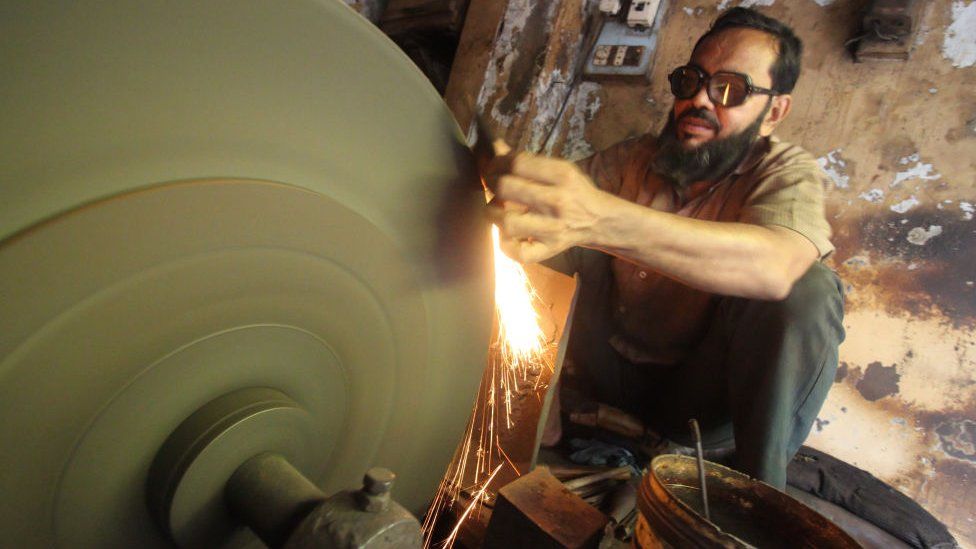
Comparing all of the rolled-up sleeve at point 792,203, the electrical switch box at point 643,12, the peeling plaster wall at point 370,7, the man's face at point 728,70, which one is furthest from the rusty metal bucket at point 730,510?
the peeling plaster wall at point 370,7

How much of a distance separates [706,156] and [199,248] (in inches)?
64.4

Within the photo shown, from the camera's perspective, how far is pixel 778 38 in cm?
179

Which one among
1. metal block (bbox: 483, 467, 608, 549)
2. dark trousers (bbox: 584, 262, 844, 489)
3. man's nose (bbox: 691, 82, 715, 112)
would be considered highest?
man's nose (bbox: 691, 82, 715, 112)

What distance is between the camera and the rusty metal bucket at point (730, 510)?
37.4 inches

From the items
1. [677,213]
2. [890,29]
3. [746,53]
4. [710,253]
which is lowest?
[710,253]

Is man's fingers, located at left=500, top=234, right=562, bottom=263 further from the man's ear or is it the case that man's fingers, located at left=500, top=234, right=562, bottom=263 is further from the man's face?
the man's ear

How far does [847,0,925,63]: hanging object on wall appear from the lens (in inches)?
76.2

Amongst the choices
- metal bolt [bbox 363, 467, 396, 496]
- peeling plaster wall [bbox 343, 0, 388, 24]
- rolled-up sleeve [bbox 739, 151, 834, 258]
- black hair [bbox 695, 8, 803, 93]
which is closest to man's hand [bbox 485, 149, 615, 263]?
metal bolt [bbox 363, 467, 396, 496]

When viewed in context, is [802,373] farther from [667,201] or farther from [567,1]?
[567,1]

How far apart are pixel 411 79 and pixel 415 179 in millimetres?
177

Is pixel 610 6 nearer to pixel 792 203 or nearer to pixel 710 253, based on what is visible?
pixel 792 203

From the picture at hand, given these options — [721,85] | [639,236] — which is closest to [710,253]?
[639,236]

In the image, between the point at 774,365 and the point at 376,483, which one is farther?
the point at 774,365

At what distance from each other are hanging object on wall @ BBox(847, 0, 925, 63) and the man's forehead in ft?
1.78
